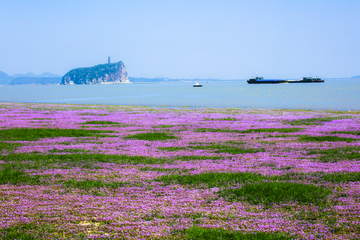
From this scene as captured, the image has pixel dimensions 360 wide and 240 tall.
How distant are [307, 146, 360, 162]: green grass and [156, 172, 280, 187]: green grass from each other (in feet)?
16.9

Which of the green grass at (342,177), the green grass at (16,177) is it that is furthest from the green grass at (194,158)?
the green grass at (16,177)

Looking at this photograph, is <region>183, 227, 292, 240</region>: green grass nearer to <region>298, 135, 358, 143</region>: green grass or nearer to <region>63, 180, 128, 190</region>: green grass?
<region>63, 180, 128, 190</region>: green grass

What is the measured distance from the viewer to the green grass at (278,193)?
9.98 metres

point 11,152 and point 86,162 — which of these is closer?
point 86,162

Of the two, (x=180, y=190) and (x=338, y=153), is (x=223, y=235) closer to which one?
(x=180, y=190)

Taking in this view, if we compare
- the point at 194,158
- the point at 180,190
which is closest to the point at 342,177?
the point at 180,190

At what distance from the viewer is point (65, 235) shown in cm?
752

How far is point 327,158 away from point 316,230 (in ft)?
30.2

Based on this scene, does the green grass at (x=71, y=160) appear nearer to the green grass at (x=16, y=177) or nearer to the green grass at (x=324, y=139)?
the green grass at (x=16, y=177)

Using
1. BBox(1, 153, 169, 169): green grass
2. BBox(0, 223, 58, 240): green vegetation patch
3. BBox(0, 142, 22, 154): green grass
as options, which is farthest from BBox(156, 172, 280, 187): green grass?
BBox(0, 142, 22, 154): green grass

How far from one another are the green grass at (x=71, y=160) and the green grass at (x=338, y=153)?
309 inches

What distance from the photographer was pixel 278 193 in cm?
1041

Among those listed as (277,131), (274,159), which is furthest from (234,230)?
(277,131)

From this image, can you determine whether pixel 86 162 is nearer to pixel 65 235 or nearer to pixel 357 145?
pixel 65 235
